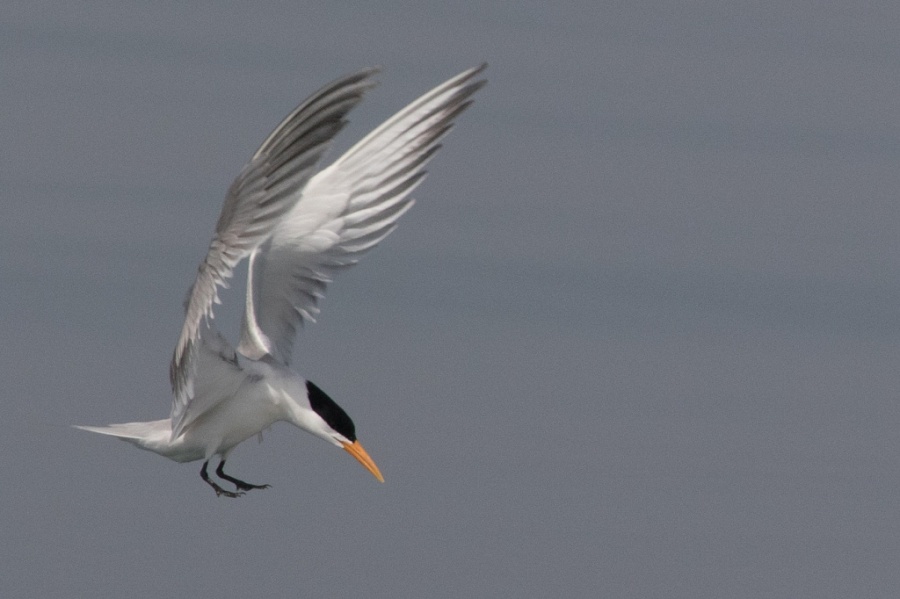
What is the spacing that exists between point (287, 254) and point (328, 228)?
0.27 m

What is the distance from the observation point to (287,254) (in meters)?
12.7

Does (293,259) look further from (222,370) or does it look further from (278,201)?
(278,201)

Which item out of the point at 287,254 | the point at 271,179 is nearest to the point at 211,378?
the point at 287,254

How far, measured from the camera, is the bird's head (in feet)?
39.6

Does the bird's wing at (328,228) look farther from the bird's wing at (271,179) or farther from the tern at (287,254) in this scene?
the bird's wing at (271,179)

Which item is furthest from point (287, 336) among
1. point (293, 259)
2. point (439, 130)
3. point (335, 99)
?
point (335, 99)

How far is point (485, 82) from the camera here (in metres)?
11.6

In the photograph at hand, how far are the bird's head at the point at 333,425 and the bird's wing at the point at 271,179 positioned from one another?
1.34m

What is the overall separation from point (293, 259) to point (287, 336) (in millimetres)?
435

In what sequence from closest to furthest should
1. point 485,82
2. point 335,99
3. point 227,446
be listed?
point 335,99 → point 485,82 → point 227,446

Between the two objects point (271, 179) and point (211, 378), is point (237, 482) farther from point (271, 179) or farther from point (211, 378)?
point (271, 179)

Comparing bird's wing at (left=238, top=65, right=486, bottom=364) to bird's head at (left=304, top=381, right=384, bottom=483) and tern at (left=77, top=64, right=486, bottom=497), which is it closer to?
tern at (left=77, top=64, right=486, bottom=497)

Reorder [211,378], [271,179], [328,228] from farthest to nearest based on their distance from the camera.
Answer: [328,228]
[211,378]
[271,179]

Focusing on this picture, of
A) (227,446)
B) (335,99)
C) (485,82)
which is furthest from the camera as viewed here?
(227,446)
